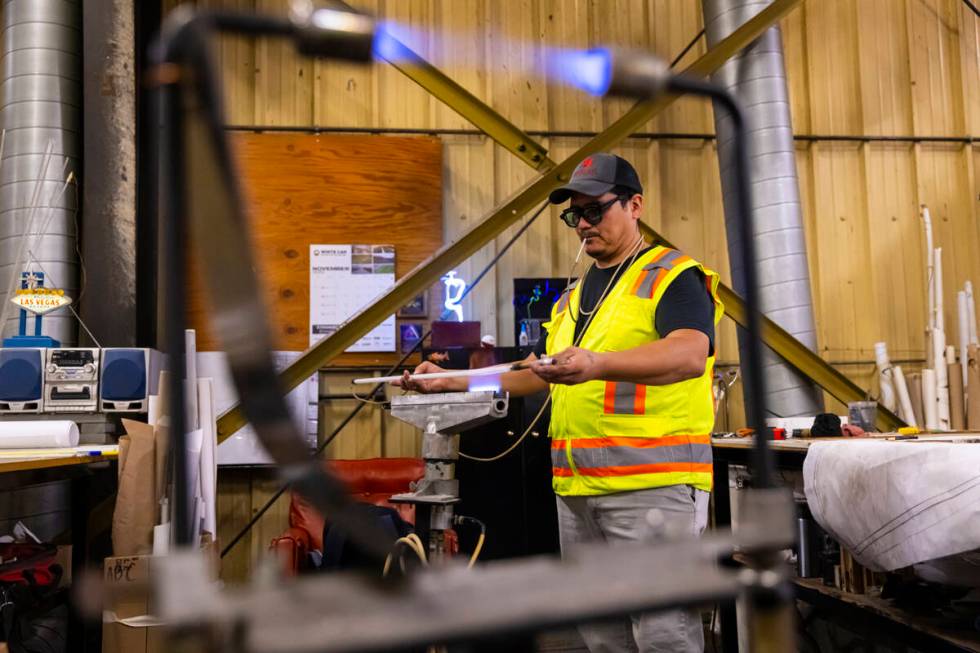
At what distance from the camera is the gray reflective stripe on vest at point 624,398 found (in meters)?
1.91

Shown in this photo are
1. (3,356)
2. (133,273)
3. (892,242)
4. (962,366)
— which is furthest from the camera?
(892,242)

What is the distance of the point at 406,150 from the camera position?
4852mm

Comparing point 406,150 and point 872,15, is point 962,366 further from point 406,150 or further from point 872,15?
point 406,150

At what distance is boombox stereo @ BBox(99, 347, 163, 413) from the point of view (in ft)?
10.6

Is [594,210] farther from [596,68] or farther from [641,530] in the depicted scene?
[596,68]

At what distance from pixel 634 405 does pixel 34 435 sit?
7.20 ft

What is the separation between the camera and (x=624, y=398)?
1.91 metres

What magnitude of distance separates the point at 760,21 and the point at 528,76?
162 centimetres

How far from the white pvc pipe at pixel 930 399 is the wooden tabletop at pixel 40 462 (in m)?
4.36

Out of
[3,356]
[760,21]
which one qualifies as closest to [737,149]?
[3,356]

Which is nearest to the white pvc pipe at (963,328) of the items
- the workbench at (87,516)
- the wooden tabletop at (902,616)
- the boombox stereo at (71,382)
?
the wooden tabletop at (902,616)

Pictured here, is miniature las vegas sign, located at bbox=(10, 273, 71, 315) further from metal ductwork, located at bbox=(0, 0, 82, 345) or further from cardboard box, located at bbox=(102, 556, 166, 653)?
cardboard box, located at bbox=(102, 556, 166, 653)

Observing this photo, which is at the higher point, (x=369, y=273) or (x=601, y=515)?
(x=369, y=273)

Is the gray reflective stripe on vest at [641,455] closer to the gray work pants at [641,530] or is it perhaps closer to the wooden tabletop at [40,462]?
the gray work pants at [641,530]
